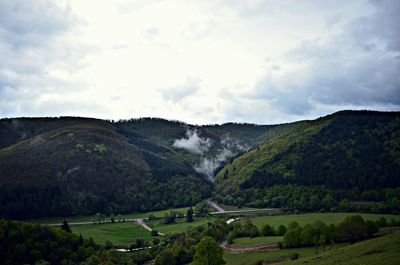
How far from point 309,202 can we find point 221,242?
243ft

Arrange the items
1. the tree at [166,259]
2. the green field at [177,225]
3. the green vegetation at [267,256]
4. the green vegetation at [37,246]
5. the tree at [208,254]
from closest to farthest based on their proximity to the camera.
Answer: the tree at [208,254] < the green vegetation at [267,256] < the tree at [166,259] < the green vegetation at [37,246] < the green field at [177,225]

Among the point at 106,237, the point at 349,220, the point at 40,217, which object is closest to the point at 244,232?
the point at 349,220

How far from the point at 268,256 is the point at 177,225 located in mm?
85242

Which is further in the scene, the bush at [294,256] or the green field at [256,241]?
the green field at [256,241]

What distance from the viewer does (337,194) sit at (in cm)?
19912

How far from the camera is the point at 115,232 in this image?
167m

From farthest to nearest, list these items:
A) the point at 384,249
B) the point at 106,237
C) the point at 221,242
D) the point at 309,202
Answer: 1. the point at 309,202
2. the point at 106,237
3. the point at 221,242
4. the point at 384,249

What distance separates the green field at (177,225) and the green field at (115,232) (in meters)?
7.05

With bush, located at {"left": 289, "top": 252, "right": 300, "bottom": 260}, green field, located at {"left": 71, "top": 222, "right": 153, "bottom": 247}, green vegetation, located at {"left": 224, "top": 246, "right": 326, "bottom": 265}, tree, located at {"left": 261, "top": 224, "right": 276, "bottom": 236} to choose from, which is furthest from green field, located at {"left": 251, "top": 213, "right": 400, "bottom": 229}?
bush, located at {"left": 289, "top": 252, "right": 300, "bottom": 260}

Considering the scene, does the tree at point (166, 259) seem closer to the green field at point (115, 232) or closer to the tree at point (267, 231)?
the tree at point (267, 231)

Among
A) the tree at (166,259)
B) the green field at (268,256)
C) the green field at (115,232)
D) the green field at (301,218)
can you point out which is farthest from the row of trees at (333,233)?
the green field at (115,232)

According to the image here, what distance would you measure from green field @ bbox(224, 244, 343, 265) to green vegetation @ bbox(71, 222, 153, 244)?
52.4m

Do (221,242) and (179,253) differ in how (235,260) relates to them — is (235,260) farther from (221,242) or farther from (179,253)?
(221,242)

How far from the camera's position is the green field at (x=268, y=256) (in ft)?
311
